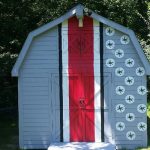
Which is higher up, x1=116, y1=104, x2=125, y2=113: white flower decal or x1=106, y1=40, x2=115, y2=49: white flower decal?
x1=106, y1=40, x2=115, y2=49: white flower decal

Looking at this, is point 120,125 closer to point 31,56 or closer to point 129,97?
point 129,97

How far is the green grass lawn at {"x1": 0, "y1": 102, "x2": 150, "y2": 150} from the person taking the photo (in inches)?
470

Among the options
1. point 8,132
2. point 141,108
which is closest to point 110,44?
point 141,108

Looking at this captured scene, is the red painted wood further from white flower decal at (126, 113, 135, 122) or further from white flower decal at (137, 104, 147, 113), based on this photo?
white flower decal at (137, 104, 147, 113)

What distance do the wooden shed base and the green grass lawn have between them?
1.10 metres

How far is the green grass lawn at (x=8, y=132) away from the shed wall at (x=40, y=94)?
1.95ft

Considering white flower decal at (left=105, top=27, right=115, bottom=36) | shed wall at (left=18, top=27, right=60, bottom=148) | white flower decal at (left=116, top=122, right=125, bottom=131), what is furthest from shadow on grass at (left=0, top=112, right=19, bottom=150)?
white flower decal at (left=105, top=27, right=115, bottom=36)

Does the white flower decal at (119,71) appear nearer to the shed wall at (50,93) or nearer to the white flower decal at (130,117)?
the shed wall at (50,93)

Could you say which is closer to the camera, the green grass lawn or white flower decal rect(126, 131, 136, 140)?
white flower decal rect(126, 131, 136, 140)

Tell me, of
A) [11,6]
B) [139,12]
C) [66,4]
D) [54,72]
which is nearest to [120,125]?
[54,72]

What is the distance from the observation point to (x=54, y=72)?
11305mm

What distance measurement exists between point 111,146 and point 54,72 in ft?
7.64

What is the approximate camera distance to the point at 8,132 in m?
13.8

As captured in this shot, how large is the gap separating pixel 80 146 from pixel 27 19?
828 cm
